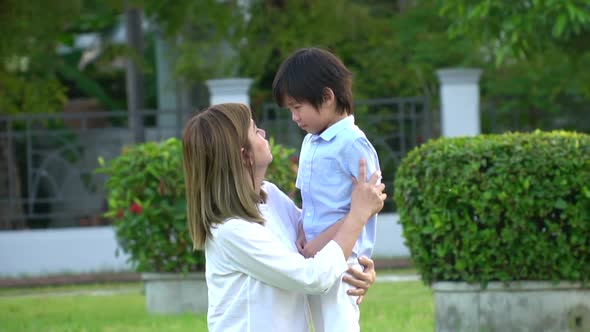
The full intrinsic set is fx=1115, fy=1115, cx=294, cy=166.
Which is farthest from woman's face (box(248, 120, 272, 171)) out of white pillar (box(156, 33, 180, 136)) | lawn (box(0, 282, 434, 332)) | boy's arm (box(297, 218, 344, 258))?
white pillar (box(156, 33, 180, 136))

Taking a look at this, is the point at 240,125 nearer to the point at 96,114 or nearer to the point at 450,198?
the point at 450,198

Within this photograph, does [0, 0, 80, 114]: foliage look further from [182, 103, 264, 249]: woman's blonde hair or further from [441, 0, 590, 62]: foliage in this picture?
[182, 103, 264, 249]: woman's blonde hair

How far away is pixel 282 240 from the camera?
137 inches

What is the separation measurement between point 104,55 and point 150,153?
8.95 meters

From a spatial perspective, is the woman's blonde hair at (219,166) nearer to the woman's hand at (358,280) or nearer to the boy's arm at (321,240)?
the boy's arm at (321,240)

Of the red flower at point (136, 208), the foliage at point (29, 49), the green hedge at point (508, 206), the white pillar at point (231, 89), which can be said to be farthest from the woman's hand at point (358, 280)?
the foliage at point (29, 49)

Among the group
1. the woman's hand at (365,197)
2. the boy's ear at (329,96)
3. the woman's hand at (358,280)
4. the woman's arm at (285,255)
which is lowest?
the woman's hand at (358,280)

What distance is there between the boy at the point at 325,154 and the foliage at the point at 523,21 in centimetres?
572

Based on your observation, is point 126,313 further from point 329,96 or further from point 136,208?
point 329,96

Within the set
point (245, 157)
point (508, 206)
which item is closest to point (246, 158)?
point (245, 157)

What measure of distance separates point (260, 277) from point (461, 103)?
11.2 meters

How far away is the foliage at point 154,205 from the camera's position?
334 inches

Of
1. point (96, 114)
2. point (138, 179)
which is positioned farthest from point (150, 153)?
point (96, 114)

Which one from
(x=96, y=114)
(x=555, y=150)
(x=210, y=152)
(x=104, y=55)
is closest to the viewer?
(x=210, y=152)
